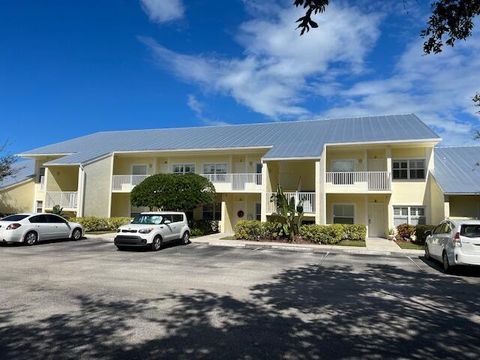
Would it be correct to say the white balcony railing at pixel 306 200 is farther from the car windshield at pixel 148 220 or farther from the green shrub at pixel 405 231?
the car windshield at pixel 148 220

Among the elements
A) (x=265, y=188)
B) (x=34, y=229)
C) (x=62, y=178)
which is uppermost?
(x=62, y=178)

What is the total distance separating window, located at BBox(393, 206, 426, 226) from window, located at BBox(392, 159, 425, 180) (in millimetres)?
1879

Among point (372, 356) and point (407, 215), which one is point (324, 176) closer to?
point (407, 215)

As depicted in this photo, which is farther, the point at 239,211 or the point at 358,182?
the point at 239,211

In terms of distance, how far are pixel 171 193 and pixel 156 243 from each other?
6.22m

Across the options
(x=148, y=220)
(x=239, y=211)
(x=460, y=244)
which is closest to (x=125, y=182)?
(x=239, y=211)

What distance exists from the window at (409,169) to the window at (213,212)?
11871mm

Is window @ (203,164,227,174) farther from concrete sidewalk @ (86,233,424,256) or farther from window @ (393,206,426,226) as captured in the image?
window @ (393,206,426,226)

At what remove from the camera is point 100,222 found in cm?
2469

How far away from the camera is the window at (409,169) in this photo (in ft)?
76.3

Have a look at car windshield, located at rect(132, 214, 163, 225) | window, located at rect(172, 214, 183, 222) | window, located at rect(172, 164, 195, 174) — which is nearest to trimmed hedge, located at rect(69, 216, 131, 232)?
window, located at rect(172, 164, 195, 174)

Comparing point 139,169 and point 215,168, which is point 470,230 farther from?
point 139,169

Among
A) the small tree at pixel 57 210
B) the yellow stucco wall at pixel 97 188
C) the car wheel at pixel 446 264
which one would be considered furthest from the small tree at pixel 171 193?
the car wheel at pixel 446 264

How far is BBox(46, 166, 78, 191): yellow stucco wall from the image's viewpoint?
27.8 metres
